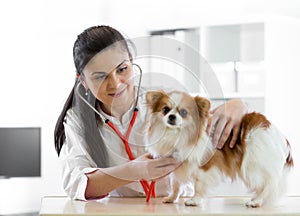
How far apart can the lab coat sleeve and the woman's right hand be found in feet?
0.38

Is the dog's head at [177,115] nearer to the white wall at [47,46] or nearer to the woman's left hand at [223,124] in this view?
the woman's left hand at [223,124]

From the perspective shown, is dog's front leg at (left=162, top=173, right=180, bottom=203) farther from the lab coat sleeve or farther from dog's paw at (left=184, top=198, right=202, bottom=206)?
the lab coat sleeve

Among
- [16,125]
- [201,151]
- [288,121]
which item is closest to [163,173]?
[201,151]

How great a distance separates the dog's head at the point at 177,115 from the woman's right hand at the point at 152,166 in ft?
0.12

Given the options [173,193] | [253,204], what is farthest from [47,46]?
[253,204]

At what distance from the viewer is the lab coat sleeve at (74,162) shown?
3.76ft

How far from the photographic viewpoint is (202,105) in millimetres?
1029

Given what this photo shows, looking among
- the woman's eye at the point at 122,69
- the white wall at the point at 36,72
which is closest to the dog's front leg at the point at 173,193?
the woman's eye at the point at 122,69

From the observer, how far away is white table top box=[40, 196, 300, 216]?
0.98 m

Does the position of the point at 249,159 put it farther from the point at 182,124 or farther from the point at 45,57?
the point at 45,57

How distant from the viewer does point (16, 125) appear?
3576mm

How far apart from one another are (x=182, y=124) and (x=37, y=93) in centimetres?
273

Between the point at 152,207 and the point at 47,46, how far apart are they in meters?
2.75

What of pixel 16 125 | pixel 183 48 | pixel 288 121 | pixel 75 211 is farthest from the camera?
pixel 16 125
